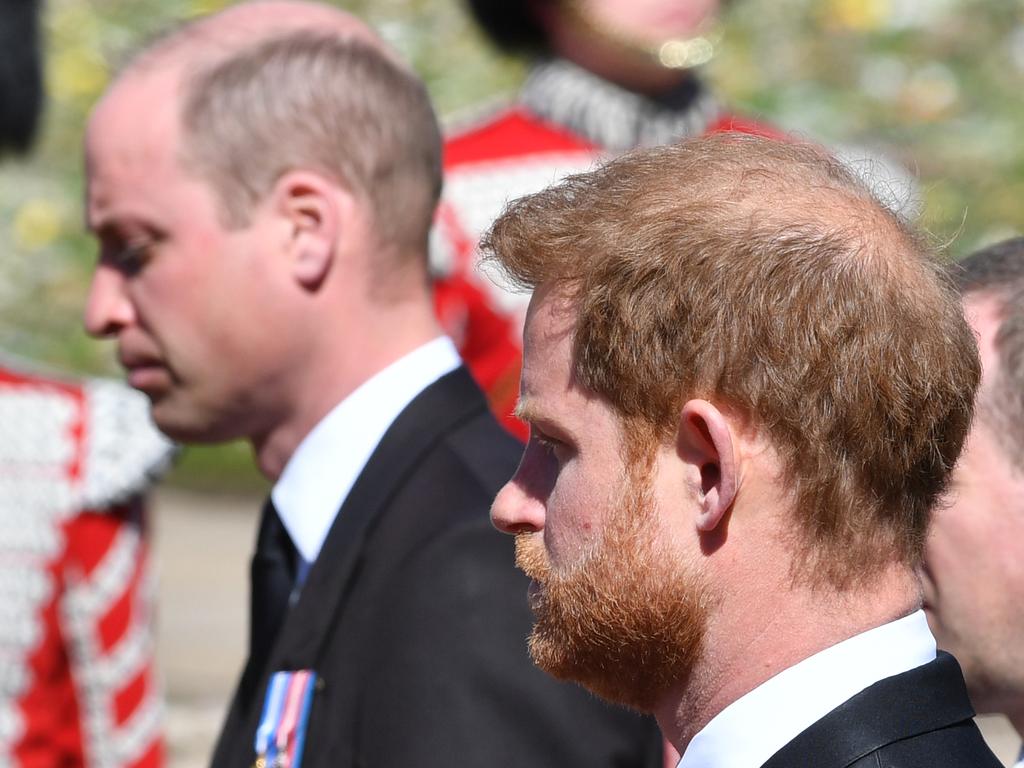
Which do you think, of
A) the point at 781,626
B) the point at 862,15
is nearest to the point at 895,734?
the point at 781,626

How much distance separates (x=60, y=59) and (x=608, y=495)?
6812 mm

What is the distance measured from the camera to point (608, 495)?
1534 millimetres

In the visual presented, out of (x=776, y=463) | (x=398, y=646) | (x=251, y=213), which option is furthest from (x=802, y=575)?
(x=251, y=213)

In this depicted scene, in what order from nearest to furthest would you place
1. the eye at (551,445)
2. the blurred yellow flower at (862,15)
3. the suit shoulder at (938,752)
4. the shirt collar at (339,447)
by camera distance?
1. the suit shoulder at (938,752)
2. the eye at (551,445)
3. the shirt collar at (339,447)
4. the blurred yellow flower at (862,15)

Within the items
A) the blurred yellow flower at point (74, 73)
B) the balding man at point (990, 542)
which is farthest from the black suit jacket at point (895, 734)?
the blurred yellow flower at point (74, 73)

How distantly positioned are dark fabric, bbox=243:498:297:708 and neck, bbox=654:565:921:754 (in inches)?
40.1

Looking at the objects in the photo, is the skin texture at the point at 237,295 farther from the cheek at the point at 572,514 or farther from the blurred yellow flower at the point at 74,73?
the blurred yellow flower at the point at 74,73

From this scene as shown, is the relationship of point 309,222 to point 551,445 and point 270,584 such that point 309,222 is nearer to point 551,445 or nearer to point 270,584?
point 270,584

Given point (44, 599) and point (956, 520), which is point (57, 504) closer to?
point (44, 599)

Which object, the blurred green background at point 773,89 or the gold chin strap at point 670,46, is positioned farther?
the blurred green background at point 773,89

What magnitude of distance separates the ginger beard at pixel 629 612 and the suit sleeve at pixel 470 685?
0.43 m

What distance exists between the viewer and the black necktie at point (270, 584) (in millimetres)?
2418

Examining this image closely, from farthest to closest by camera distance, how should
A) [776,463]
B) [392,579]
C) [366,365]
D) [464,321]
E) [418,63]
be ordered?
[418,63]
[464,321]
[366,365]
[392,579]
[776,463]

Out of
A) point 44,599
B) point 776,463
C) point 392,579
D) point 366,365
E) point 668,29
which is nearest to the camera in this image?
point 776,463
